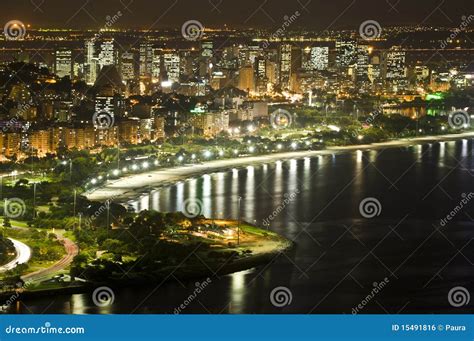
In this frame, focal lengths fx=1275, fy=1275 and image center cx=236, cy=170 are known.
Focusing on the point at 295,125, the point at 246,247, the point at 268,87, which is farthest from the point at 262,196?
the point at 268,87

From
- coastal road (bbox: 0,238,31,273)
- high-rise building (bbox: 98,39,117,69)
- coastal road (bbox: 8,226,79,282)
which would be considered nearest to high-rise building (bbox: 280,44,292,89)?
high-rise building (bbox: 98,39,117,69)

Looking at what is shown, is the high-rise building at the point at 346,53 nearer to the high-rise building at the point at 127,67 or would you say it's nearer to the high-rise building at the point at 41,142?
the high-rise building at the point at 127,67

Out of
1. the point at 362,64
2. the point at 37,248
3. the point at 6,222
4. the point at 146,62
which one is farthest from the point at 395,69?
the point at 37,248

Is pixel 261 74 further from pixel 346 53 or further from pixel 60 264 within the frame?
pixel 60 264

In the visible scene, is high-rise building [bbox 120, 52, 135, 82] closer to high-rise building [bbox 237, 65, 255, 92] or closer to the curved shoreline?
high-rise building [bbox 237, 65, 255, 92]

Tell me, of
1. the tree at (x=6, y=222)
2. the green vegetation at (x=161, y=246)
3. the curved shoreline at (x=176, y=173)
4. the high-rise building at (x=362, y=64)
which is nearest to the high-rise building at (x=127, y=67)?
the curved shoreline at (x=176, y=173)

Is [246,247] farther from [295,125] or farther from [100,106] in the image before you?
[295,125]

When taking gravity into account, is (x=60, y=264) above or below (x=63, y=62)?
below
